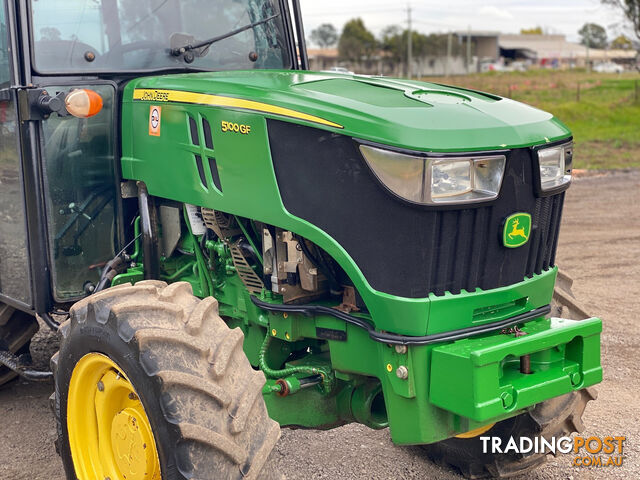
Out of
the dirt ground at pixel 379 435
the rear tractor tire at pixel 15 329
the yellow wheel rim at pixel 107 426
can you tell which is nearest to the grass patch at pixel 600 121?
the dirt ground at pixel 379 435

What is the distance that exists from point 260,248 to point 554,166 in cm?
128

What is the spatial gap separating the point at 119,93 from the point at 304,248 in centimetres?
136

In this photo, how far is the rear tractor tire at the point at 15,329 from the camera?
15.3ft

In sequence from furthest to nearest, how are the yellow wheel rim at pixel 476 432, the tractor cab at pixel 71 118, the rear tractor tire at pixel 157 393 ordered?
the tractor cab at pixel 71 118 < the yellow wheel rim at pixel 476 432 < the rear tractor tire at pixel 157 393

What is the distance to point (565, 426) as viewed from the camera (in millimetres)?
3844

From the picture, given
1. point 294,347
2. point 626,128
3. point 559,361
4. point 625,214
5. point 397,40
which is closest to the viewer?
point 559,361

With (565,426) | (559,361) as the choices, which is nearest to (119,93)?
(559,361)

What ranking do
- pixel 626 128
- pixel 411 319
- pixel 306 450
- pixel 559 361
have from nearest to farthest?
1. pixel 411 319
2. pixel 559 361
3. pixel 306 450
4. pixel 626 128

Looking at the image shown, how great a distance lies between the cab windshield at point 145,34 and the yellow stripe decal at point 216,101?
31 centimetres

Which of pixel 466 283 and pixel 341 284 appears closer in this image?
pixel 466 283

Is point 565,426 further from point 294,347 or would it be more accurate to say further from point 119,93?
point 119,93

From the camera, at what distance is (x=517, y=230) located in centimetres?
314

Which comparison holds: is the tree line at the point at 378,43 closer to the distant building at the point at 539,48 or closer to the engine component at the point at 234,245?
the distant building at the point at 539,48

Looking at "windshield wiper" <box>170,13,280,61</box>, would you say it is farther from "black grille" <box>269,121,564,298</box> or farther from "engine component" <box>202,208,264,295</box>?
"black grille" <box>269,121,564,298</box>
